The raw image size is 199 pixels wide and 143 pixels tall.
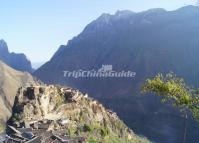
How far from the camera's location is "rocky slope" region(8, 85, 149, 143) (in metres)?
121

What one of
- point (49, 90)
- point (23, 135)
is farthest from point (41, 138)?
point (49, 90)

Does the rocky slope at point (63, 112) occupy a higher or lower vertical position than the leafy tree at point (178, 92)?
lower

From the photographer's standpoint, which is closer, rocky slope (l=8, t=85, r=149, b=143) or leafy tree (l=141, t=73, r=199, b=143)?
leafy tree (l=141, t=73, r=199, b=143)

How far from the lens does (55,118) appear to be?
12569cm

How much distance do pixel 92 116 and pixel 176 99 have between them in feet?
369

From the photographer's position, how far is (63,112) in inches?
5221

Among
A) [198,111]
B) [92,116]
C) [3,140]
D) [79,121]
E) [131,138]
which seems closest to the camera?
[198,111]

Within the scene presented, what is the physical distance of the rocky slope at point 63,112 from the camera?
121 m

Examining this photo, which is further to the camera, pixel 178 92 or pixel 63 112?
pixel 63 112

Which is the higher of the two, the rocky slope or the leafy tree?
the leafy tree

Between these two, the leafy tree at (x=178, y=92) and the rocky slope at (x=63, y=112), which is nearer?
the leafy tree at (x=178, y=92)

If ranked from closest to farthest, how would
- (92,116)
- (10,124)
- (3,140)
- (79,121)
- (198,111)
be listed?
(198,111), (3,140), (10,124), (79,121), (92,116)

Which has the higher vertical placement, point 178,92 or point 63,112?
point 178,92

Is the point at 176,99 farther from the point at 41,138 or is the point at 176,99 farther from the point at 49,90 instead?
the point at 49,90
